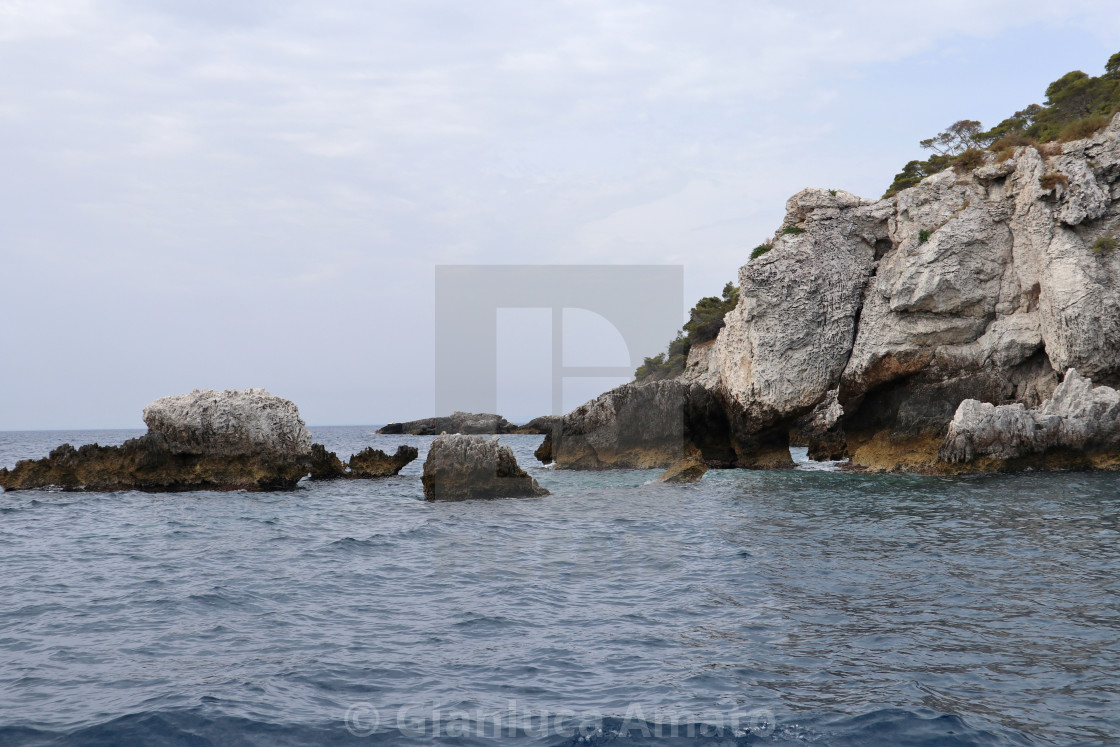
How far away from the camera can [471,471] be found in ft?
79.2

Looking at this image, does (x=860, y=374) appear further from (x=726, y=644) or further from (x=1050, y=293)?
(x=726, y=644)

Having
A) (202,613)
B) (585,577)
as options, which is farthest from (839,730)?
(202,613)

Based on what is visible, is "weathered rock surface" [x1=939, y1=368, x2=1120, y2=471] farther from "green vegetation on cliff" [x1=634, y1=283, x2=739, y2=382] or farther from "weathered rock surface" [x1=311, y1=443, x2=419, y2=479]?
"green vegetation on cliff" [x1=634, y1=283, x2=739, y2=382]

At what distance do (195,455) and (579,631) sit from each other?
2267cm

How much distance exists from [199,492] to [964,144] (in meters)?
46.8

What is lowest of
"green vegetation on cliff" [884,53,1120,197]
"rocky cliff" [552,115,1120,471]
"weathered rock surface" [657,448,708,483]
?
"weathered rock surface" [657,448,708,483]

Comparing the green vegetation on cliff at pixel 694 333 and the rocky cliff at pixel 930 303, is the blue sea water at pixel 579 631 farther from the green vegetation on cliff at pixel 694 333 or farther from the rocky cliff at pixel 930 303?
the green vegetation on cliff at pixel 694 333

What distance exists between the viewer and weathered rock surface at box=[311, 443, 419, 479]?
106ft

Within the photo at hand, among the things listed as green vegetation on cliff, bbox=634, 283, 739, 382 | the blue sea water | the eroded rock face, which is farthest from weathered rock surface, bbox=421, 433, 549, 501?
green vegetation on cliff, bbox=634, 283, 739, 382

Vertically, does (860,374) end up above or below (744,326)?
below

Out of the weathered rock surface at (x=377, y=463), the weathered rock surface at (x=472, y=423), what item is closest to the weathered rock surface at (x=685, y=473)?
the weathered rock surface at (x=377, y=463)

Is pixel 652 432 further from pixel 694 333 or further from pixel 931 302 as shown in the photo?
pixel 694 333

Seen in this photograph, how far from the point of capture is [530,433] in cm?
9806

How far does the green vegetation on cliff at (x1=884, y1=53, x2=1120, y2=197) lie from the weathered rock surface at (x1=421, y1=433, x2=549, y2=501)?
75.3ft
